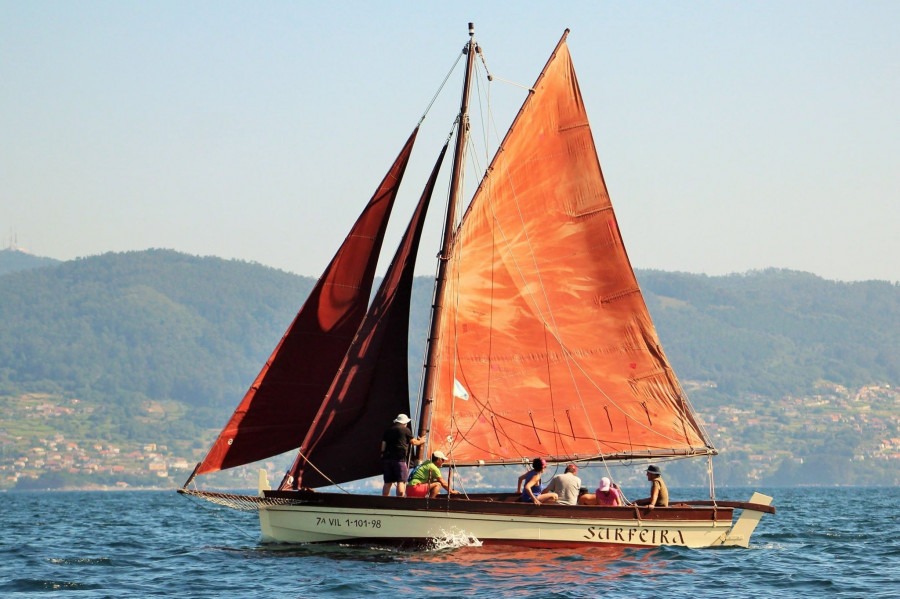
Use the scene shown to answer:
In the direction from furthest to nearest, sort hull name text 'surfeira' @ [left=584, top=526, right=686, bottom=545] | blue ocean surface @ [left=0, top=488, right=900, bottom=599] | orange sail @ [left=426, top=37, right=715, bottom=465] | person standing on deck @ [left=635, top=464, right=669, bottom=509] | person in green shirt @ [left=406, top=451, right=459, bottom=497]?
orange sail @ [left=426, top=37, right=715, bottom=465] → person standing on deck @ [left=635, top=464, right=669, bottom=509] → hull name text 'surfeira' @ [left=584, top=526, right=686, bottom=545] → person in green shirt @ [left=406, top=451, right=459, bottom=497] → blue ocean surface @ [left=0, top=488, right=900, bottom=599]

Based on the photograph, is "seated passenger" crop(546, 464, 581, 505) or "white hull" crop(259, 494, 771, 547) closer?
"white hull" crop(259, 494, 771, 547)

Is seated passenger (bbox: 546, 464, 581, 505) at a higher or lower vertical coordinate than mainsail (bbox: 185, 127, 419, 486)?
lower

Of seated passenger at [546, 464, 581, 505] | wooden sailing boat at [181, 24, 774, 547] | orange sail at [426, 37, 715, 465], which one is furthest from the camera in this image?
orange sail at [426, 37, 715, 465]

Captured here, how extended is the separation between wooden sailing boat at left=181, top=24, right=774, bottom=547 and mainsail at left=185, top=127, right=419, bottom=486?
0.12ft

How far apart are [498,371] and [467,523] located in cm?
461

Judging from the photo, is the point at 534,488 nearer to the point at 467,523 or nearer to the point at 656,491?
the point at 467,523

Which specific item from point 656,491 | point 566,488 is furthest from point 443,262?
point 656,491

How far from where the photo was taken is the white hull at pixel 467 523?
28203mm

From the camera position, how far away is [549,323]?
→ 32188 mm

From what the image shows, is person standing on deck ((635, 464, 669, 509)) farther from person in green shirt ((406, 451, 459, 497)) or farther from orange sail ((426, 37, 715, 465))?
person in green shirt ((406, 451, 459, 497))

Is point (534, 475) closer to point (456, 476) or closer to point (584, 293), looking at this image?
point (456, 476)

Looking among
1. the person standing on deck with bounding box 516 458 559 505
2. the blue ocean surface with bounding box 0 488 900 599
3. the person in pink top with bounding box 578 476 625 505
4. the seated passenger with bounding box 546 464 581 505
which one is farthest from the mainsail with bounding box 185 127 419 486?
the person in pink top with bounding box 578 476 625 505

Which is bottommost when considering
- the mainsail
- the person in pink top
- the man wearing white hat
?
the person in pink top

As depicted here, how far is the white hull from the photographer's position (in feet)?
92.5
